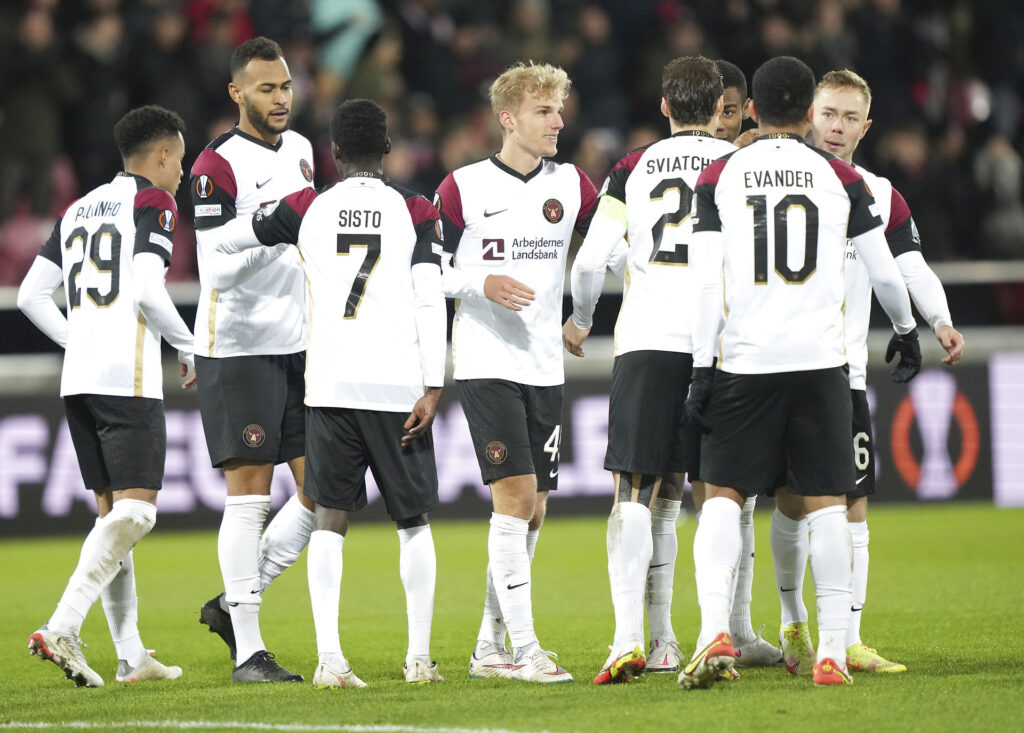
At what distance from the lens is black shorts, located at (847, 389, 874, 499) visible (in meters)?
6.26

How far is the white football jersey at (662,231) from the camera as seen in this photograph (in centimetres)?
605

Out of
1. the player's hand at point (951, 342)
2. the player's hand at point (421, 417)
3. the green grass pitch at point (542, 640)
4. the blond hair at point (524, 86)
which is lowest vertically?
the green grass pitch at point (542, 640)

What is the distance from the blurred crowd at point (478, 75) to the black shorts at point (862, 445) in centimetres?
779

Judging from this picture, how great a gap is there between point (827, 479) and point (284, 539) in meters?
2.49

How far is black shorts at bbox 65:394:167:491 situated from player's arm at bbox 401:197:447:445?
133 cm

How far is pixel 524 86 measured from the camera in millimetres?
6297

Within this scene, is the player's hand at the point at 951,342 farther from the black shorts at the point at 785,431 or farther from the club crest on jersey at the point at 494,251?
the club crest on jersey at the point at 494,251

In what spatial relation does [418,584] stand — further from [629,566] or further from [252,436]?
[252,436]

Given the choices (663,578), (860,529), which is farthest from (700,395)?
(860,529)

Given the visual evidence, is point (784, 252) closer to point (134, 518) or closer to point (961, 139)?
point (134, 518)

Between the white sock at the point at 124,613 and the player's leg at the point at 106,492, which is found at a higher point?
the player's leg at the point at 106,492

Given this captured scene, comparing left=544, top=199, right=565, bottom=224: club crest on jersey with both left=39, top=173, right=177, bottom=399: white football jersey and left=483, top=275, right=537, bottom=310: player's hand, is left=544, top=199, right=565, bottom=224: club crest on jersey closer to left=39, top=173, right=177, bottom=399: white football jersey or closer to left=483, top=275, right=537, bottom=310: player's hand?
left=483, top=275, right=537, bottom=310: player's hand

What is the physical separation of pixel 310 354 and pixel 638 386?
1.32 meters

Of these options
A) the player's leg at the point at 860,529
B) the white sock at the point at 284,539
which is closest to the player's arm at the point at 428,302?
the white sock at the point at 284,539
